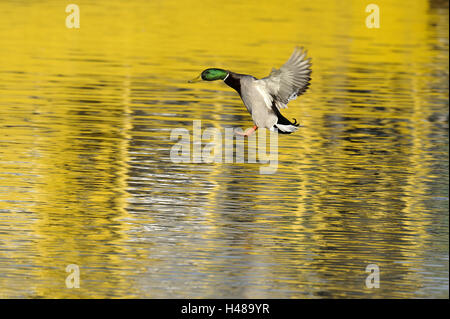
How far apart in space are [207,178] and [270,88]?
11.7 feet

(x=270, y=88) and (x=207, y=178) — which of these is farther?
(x=207, y=178)

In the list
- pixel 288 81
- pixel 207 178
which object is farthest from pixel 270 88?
pixel 207 178

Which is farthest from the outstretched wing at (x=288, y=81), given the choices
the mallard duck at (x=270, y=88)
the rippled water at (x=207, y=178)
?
the rippled water at (x=207, y=178)

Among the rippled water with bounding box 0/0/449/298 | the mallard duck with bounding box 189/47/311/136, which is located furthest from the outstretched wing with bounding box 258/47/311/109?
the rippled water with bounding box 0/0/449/298

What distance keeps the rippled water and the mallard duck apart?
121 centimetres

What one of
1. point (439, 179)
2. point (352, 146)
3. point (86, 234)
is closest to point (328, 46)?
point (352, 146)

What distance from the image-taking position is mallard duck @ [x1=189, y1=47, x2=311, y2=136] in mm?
10219

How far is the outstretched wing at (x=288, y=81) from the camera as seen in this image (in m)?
10.5

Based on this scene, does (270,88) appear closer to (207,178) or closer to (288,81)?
(288,81)

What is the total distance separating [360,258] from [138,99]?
27.5 ft

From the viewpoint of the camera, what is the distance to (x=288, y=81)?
417 inches

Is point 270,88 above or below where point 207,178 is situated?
above

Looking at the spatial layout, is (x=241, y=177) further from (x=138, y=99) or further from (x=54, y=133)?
(x=138, y=99)

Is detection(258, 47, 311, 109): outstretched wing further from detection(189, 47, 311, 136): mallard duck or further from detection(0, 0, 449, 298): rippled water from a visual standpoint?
detection(0, 0, 449, 298): rippled water
